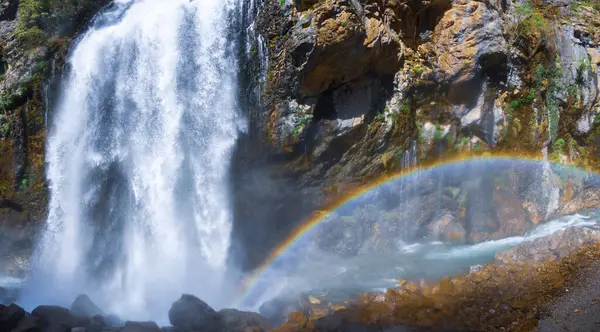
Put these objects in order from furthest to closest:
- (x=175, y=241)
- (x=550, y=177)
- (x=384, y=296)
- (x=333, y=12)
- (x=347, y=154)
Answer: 1. (x=550, y=177)
2. (x=347, y=154)
3. (x=175, y=241)
4. (x=333, y=12)
5. (x=384, y=296)

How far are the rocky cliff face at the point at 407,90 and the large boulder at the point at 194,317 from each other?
15.8ft

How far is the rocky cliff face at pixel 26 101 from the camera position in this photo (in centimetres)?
1305

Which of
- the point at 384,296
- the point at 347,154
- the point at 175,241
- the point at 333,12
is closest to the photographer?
the point at 384,296

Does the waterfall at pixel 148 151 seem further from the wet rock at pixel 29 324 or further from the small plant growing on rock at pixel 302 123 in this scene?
the wet rock at pixel 29 324

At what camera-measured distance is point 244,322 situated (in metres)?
8.93

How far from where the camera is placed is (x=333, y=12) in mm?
11586

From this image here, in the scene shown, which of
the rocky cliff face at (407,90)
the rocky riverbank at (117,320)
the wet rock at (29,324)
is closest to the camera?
the wet rock at (29,324)

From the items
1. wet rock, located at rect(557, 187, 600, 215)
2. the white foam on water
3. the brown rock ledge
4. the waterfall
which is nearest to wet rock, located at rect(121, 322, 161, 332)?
the brown rock ledge

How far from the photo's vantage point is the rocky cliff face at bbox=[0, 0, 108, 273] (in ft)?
42.8

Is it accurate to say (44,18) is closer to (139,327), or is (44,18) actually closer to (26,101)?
(26,101)

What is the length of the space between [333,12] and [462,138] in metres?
5.79

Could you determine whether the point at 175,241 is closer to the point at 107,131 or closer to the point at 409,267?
the point at 107,131

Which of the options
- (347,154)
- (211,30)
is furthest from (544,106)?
(211,30)

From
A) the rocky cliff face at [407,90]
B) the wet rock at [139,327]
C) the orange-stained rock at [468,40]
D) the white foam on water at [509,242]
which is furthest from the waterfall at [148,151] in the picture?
the white foam on water at [509,242]
